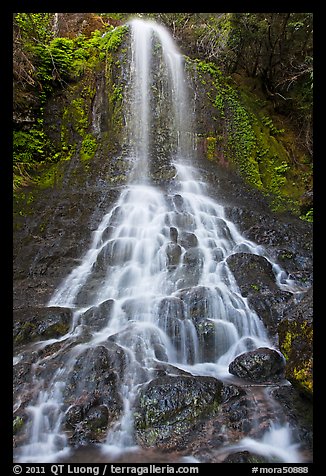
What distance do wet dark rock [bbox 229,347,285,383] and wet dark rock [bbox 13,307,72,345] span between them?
3.10 metres

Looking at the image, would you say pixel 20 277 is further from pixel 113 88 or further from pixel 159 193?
pixel 113 88

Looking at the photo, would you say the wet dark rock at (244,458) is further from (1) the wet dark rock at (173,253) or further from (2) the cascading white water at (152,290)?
(1) the wet dark rock at (173,253)

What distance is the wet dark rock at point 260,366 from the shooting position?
17.0 feet

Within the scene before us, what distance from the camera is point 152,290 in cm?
741

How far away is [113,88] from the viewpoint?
44.6ft

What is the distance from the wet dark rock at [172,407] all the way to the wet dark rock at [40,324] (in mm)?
2223

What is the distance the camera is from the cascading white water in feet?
15.8

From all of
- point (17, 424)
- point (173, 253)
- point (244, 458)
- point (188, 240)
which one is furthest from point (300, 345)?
point (188, 240)

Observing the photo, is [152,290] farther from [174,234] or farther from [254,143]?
[254,143]

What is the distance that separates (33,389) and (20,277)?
12.6 feet

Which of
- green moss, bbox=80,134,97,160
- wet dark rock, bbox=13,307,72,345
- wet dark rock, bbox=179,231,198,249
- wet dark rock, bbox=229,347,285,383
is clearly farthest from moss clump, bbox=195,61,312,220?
wet dark rock, bbox=13,307,72,345

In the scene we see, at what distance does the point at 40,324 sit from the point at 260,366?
12.8 feet

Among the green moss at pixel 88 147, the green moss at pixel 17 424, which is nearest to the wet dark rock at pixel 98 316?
the green moss at pixel 17 424
